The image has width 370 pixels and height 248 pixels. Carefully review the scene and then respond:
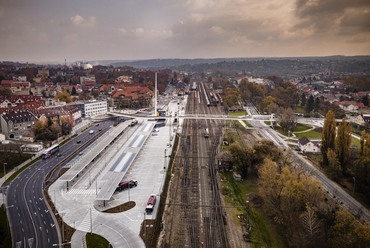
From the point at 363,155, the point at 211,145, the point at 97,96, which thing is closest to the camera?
the point at 363,155

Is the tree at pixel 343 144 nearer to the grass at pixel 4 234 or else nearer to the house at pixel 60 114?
A: the grass at pixel 4 234

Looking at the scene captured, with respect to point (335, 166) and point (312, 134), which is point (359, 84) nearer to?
point (312, 134)

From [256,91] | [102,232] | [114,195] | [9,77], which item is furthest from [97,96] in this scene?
[102,232]

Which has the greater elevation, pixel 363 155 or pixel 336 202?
pixel 363 155

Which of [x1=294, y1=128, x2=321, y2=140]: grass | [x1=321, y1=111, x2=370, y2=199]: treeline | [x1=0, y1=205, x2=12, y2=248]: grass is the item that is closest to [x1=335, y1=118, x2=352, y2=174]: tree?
[x1=321, y1=111, x2=370, y2=199]: treeline

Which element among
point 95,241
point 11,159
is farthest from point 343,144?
point 11,159

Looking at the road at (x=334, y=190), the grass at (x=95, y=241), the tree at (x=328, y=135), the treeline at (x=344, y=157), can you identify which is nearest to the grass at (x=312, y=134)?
the road at (x=334, y=190)

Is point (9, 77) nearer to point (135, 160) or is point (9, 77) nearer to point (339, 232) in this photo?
point (135, 160)

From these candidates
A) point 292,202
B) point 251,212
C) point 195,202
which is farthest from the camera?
point 195,202
